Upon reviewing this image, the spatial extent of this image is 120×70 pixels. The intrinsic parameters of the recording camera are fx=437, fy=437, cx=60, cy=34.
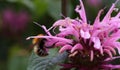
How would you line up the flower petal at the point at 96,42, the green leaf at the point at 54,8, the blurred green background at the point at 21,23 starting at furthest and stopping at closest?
the blurred green background at the point at 21,23
the green leaf at the point at 54,8
the flower petal at the point at 96,42

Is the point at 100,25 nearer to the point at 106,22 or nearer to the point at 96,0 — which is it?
the point at 106,22

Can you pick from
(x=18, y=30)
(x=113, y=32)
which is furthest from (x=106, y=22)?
(x=18, y=30)

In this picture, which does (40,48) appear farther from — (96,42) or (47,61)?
(96,42)

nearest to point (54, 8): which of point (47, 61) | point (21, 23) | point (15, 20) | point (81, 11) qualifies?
point (21, 23)

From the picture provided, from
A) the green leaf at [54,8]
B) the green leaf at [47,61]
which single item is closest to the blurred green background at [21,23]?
the green leaf at [54,8]

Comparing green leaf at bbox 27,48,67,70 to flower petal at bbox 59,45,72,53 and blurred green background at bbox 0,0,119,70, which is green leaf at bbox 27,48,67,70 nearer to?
flower petal at bbox 59,45,72,53

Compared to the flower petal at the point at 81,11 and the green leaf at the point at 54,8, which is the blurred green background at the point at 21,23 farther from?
the flower petal at the point at 81,11

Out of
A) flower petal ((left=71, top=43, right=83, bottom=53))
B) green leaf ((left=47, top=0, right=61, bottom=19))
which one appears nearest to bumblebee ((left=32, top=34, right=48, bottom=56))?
flower petal ((left=71, top=43, right=83, bottom=53))
